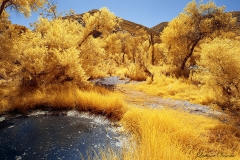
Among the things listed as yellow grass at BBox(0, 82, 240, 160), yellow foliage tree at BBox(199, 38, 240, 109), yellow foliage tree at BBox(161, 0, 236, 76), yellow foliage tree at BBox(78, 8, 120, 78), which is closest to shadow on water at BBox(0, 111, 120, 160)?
yellow grass at BBox(0, 82, 240, 160)

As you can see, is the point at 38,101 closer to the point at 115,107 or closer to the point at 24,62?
the point at 24,62

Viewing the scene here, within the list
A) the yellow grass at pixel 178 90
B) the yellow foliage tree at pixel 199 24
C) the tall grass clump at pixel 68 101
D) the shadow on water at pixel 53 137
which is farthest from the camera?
the yellow foliage tree at pixel 199 24

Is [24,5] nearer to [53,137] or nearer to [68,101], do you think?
[68,101]

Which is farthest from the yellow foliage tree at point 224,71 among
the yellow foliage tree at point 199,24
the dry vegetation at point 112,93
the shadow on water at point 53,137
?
the yellow foliage tree at point 199,24

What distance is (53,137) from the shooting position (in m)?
6.93

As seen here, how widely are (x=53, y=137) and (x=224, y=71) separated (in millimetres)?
6994

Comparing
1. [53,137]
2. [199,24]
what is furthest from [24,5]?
[199,24]

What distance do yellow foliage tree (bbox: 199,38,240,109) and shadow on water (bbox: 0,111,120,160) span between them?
4.64 meters

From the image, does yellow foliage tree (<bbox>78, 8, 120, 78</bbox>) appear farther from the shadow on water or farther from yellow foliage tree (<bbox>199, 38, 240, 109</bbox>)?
yellow foliage tree (<bbox>199, 38, 240, 109</bbox>)

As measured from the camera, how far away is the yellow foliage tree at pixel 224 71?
8117mm

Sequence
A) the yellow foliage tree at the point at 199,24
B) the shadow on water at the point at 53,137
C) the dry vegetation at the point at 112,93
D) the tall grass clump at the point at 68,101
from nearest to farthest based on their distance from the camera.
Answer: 1. the dry vegetation at the point at 112,93
2. the shadow on water at the point at 53,137
3. the tall grass clump at the point at 68,101
4. the yellow foliage tree at the point at 199,24

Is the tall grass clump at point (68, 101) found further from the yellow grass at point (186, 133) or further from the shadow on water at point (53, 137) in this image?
the yellow grass at point (186, 133)

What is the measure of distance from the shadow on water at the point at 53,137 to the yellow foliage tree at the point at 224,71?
4.64 m

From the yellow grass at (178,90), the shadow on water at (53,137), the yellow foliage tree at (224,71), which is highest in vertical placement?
the yellow foliage tree at (224,71)
